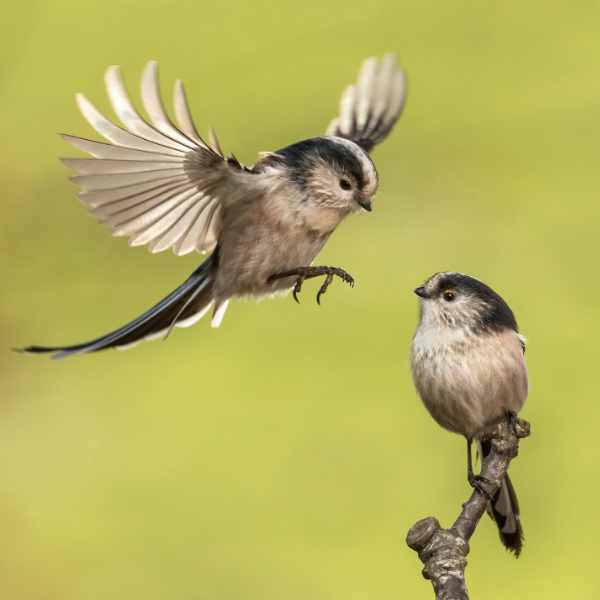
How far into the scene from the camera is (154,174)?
1422 mm

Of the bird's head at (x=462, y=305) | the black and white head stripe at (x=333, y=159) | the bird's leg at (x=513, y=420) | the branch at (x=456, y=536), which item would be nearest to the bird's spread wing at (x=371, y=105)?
the black and white head stripe at (x=333, y=159)

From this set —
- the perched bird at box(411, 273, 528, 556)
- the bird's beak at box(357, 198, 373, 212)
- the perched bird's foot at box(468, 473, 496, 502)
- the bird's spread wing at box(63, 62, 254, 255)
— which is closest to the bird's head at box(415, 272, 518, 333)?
the perched bird at box(411, 273, 528, 556)

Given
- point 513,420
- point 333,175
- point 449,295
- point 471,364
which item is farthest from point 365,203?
point 513,420

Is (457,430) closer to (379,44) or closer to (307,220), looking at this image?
(307,220)

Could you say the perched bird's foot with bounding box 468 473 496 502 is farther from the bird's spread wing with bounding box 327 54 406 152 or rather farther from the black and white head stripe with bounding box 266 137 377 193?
the bird's spread wing with bounding box 327 54 406 152

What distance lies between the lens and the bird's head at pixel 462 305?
1601 millimetres

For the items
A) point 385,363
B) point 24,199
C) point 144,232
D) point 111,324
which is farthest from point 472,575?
point 24,199

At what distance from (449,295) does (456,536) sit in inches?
24.7

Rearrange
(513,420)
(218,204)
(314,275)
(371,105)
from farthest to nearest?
1. (371,105)
2. (218,204)
3. (314,275)
4. (513,420)

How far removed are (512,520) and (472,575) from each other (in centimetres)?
210

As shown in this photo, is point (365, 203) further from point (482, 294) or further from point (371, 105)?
point (371, 105)

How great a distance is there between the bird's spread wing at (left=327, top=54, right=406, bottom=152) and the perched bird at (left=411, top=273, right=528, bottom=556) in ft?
1.60

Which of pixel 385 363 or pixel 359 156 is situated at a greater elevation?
pixel 385 363

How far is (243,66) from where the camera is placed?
6.09m
